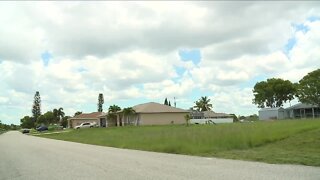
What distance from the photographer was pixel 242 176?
39.7 feet

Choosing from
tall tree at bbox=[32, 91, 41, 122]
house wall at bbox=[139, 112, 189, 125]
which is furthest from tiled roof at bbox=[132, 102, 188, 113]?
tall tree at bbox=[32, 91, 41, 122]

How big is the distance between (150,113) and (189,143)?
51.8m

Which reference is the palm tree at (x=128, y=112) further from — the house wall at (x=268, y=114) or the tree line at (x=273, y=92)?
the tree line at (x=273, y=92)

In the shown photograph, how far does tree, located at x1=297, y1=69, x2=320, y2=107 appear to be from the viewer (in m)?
91.8

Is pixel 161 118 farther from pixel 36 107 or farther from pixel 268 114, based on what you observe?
pixel 36 107

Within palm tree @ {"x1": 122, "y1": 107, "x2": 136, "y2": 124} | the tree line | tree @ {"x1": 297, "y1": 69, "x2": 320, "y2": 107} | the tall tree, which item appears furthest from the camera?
the tall tree

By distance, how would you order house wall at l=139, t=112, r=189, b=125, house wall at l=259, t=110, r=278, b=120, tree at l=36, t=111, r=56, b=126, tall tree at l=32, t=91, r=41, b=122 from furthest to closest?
tall tree at l=32, t=91, r=41, b=122, tree at l=36, t=111, r=56, b=126, house wall at l=259, t=110, r=278, b=120, house wall at l=139, t=112, r=189, b=125

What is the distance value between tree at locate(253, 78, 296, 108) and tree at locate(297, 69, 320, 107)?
25.4 meters

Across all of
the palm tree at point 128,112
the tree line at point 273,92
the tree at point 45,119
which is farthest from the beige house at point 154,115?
the tree at point 45,119

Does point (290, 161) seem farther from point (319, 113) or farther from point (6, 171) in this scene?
point (319, 113)

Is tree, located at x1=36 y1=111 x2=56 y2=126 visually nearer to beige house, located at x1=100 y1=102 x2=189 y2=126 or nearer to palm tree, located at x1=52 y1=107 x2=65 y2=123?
palm tree, located at x1=52 y1=107 x2=65 y2=123

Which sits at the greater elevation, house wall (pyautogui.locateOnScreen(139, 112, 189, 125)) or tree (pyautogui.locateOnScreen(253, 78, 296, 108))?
tree (pyautogui.locateOnScreen(253, 78, 296, 108))

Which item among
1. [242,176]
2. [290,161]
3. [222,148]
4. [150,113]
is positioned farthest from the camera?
[150,113]

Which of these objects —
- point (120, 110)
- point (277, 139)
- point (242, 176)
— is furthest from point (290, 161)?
point (120, 110)
